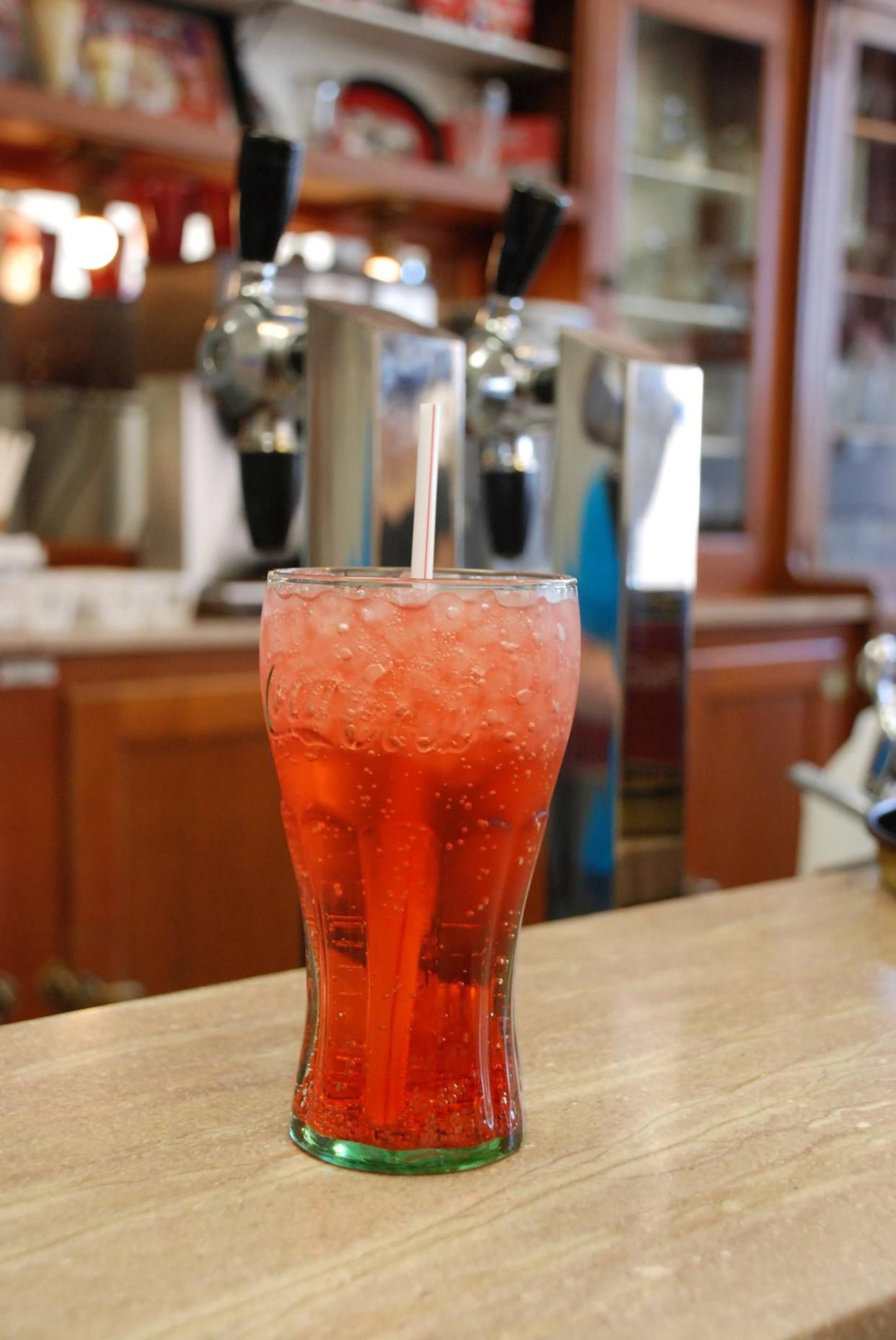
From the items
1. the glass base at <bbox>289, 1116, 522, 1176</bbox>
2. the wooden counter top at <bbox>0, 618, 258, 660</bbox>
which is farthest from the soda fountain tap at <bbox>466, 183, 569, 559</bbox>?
the wooden counter top at <bbox>0, 618, 258, 660</bbox>

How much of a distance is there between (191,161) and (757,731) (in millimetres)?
1580

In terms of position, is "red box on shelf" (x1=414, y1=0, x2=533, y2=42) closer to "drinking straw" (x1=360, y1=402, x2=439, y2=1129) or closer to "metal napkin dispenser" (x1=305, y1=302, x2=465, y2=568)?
"metal napkin dispenser" (x1=305, y1=302, x2=465, y2=568)

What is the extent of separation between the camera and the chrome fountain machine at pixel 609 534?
33.6 inches

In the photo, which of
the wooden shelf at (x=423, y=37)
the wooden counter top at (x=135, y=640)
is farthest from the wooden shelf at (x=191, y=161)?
the wooden counter top at (x=135, y=640)

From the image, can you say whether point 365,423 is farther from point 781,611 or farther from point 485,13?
point 485,13

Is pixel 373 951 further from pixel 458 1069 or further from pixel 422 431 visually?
pixel 422 431

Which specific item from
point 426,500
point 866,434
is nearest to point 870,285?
point 866,434

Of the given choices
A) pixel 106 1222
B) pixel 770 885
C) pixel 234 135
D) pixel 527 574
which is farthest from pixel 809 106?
pixel 106 1222

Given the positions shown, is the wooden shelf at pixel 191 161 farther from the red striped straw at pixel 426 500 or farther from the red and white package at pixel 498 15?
the red striped straw at pixel 426 500

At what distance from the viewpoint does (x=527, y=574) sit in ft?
1.77

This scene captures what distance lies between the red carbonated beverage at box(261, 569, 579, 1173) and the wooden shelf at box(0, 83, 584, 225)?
2.04m

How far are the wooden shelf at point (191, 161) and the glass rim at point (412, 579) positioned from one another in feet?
6.55

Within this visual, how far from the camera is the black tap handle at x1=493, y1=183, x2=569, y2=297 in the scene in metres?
0.85

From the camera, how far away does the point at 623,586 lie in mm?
855
